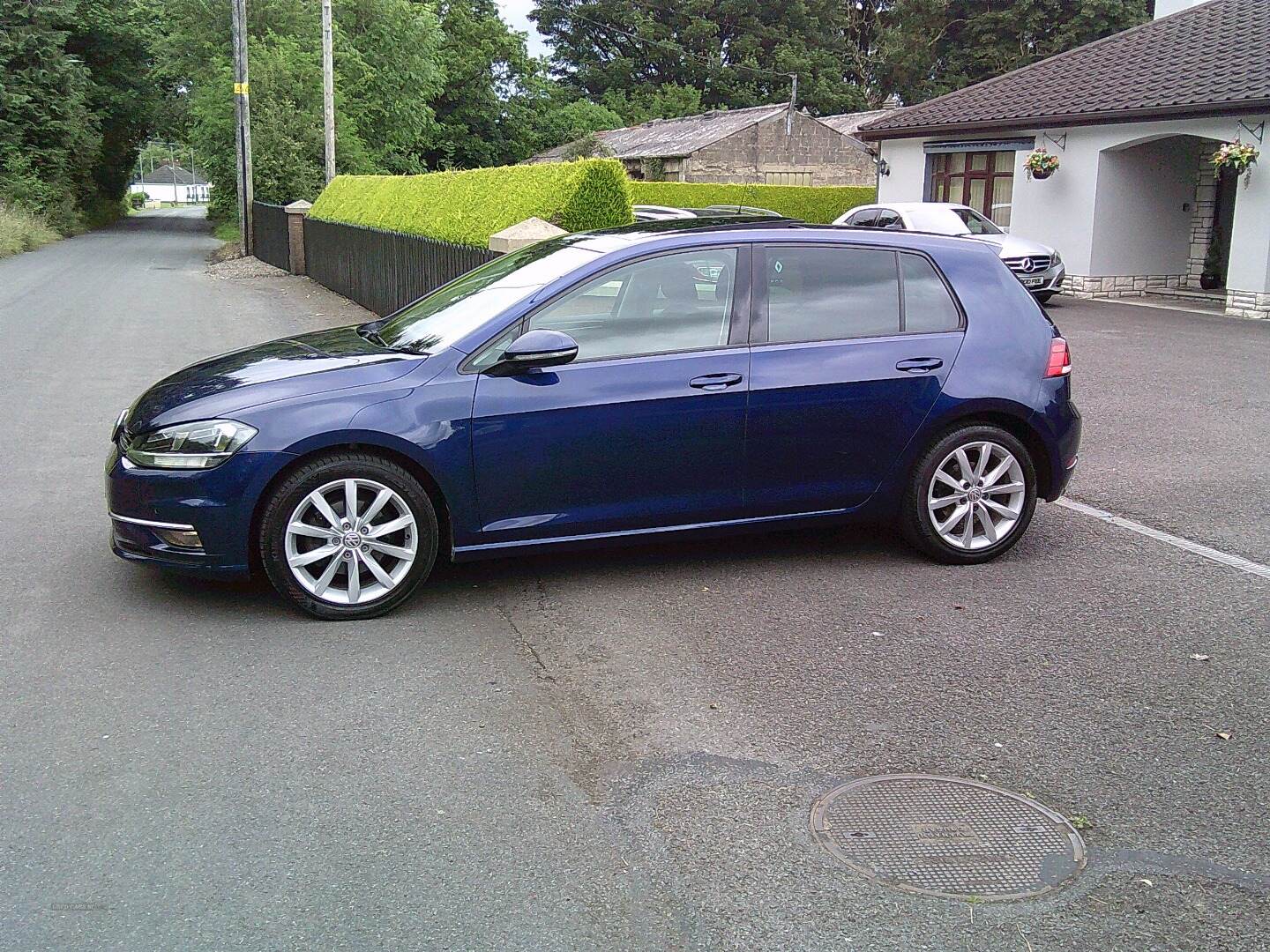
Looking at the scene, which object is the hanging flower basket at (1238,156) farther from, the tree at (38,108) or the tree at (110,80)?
the tree at (110,80)

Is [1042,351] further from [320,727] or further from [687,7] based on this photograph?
[687,7]

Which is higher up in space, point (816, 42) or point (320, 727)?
point (816, 42)

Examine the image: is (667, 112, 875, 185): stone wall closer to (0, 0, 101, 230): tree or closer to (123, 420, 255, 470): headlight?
(0, 0, 101, 230): tree

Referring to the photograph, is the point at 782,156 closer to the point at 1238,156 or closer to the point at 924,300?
the point at 1238,156

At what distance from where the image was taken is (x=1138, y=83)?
72.7 feet

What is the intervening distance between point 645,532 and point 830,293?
1.49m

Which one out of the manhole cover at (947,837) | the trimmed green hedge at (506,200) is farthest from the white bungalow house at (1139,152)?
the manhole cover at (947,837)

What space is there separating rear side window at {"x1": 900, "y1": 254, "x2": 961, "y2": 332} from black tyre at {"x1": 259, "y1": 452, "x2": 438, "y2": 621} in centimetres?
257

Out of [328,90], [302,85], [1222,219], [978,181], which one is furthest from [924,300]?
[302,85]

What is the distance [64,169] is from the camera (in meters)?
45.9

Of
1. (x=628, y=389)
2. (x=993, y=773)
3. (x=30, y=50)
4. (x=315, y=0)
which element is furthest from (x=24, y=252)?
(x=993, y=773)

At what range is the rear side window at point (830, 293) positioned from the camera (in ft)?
20.0

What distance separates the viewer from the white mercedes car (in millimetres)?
19578

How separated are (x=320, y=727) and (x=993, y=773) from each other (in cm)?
225
